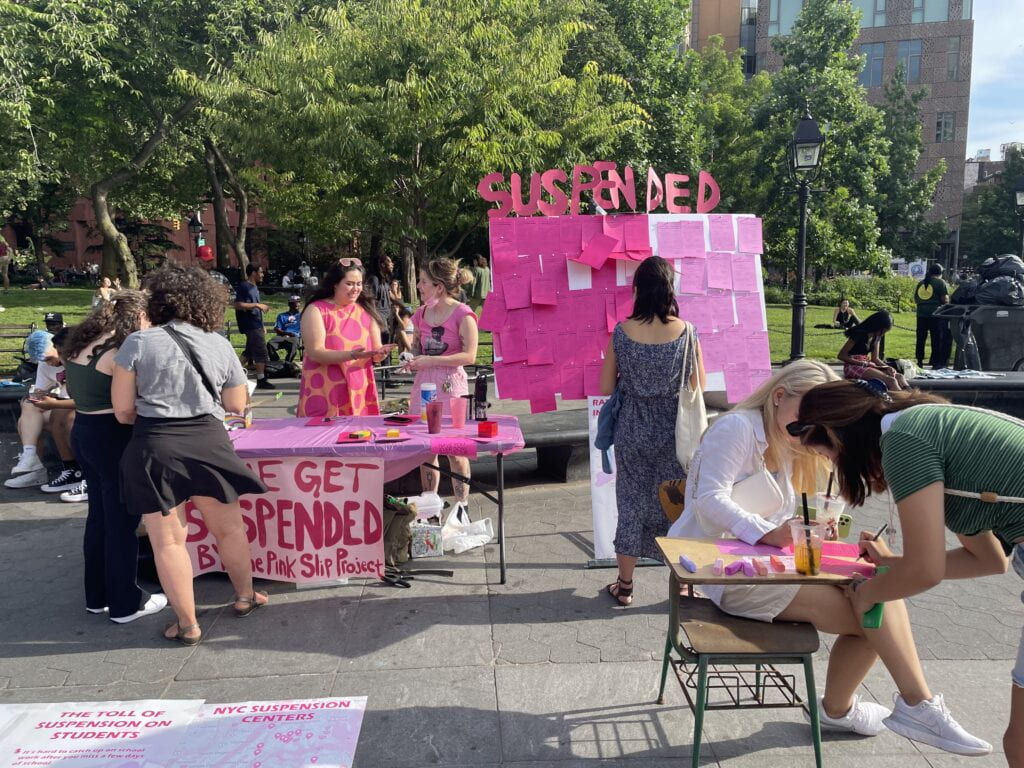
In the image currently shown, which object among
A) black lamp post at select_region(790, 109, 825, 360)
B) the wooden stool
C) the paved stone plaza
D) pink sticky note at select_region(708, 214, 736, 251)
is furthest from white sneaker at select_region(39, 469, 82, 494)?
black lamp post at select_region(790, 109, 825, 360)

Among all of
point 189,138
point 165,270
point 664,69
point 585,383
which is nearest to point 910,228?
point 664,69

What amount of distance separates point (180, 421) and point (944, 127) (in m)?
57.3

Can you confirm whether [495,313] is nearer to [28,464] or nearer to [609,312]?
[609,312]

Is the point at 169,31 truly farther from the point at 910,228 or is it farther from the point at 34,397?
the point at 910,228

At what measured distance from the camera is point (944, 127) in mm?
49406

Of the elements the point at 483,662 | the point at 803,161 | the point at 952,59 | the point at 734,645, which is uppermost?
the point at 952,59

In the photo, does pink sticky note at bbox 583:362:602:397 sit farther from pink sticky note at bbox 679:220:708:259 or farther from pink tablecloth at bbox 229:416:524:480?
pink sticky note at bbox 679:220:708:259

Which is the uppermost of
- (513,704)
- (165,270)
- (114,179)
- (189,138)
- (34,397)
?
(189,138)

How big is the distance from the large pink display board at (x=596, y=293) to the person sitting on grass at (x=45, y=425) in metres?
3.85

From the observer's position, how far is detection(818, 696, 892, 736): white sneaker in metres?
2.83

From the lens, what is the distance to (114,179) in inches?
839

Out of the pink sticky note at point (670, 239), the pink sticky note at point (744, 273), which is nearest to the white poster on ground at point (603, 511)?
the pink sticky note at point (670, 239)

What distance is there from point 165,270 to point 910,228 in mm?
37010

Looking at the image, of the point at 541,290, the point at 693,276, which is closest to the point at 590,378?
the point at 541,290
